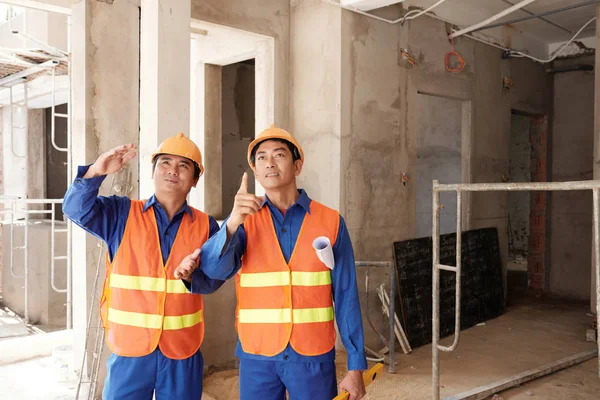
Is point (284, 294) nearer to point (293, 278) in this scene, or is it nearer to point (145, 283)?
point (293, 278)

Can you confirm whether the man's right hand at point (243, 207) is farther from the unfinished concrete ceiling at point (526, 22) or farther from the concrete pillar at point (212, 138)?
the concrete pillar at point (212, 138)

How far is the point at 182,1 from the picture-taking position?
352 cm

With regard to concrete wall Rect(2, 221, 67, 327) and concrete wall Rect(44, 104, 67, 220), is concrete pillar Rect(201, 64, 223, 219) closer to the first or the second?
concrete wall Rect(2, 221, 67, 327)

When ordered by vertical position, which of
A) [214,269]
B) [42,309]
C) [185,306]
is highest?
[214,269]

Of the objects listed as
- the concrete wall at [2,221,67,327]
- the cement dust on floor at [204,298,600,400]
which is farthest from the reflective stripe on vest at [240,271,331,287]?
the concrete wall at [2,221,67,327]

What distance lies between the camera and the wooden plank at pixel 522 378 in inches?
161

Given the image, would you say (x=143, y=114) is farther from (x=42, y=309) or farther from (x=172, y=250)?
(x=42, y=309)

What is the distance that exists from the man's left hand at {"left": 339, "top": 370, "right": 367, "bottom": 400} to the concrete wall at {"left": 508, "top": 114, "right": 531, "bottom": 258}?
8.13m

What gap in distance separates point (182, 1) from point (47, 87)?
6.38m

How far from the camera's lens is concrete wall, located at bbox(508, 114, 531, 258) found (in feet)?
31.3

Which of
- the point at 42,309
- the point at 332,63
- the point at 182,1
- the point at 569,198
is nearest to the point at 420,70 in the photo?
the point at 332,63

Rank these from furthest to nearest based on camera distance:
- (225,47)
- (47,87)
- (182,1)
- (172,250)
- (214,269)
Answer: (47,87), (225,47), (182,1), (172,250), (214,269)

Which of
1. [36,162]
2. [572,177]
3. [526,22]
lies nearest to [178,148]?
[526,22]

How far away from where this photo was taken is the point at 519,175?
9617 millimetres
